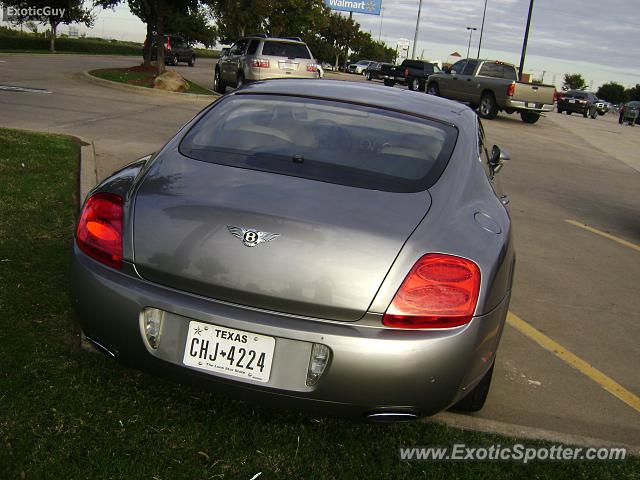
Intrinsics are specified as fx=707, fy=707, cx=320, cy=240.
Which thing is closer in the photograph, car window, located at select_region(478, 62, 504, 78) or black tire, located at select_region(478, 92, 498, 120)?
black tire, located at select_region(478, 92, 498, 120)

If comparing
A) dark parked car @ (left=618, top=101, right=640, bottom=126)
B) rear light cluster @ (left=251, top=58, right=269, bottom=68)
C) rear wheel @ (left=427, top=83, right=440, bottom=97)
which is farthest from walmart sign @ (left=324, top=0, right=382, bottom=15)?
rear light cluster @ (left=251, top=58, right=269, bottom=68)

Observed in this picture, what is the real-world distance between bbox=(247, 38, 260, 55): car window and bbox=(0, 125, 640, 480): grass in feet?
60.4

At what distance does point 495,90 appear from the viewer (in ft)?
79.5

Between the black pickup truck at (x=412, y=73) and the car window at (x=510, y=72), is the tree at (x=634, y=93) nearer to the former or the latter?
the black pickup truck at (x=412, y=73)

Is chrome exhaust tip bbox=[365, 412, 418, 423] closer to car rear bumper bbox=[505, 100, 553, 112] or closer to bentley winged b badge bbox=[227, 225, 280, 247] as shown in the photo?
bentley winged b badge bbox=[227, 225, 280, 247]

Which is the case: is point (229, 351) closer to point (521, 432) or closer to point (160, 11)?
point (521, 432)

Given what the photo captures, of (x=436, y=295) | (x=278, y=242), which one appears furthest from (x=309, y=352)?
(x=436, y=295)

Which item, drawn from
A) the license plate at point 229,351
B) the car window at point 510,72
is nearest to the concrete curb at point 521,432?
the license plate at point 229,351

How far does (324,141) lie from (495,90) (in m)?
22.1

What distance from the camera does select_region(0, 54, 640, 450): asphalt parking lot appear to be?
3.74 meters

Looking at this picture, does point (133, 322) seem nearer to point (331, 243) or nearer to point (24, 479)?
point (24, 479)

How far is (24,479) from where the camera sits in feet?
8.48

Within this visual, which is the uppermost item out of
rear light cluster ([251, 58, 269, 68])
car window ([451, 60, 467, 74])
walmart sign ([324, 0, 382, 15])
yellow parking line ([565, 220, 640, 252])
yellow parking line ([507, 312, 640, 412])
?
walmart sign ([324, 0, 382, 15])

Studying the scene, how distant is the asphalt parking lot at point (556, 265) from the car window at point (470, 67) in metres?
8.15
